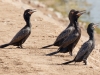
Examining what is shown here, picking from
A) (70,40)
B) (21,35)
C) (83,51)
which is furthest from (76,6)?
(83,51)

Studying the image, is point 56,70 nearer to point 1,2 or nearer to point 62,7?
point 1,2

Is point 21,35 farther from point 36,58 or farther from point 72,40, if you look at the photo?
point 72,40

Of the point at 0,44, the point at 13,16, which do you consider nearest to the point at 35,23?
the point at 13,16

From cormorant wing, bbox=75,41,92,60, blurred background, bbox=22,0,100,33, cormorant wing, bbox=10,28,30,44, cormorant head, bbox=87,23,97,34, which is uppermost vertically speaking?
cormorant head, bbox=87,23,97,34

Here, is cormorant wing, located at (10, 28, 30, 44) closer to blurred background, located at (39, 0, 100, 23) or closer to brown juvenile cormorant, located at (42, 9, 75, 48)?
brown juvenile cormorant, located at (42, 9, 75, 48)

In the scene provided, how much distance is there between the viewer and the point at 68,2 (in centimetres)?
4303

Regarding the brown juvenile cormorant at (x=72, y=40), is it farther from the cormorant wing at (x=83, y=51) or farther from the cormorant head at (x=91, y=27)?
the cormorant wing at (x=83, y=51)

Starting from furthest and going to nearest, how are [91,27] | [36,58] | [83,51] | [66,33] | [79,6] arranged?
[79,6] < [66,33] < [91,27] < [36,58] < [83,51]

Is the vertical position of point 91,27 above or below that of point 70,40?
above

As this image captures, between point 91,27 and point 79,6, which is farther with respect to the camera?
point 79,6

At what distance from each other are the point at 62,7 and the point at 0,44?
21561 millimetres

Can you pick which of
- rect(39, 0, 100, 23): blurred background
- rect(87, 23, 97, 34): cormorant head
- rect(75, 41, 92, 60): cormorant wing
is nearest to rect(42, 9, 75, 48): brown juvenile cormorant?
rect(87, 23, 97, 34): cormorant head

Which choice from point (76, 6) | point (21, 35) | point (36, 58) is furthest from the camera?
point (76, 6)

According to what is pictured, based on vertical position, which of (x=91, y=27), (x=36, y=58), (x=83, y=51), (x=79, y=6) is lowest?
(x=79, y=6)
